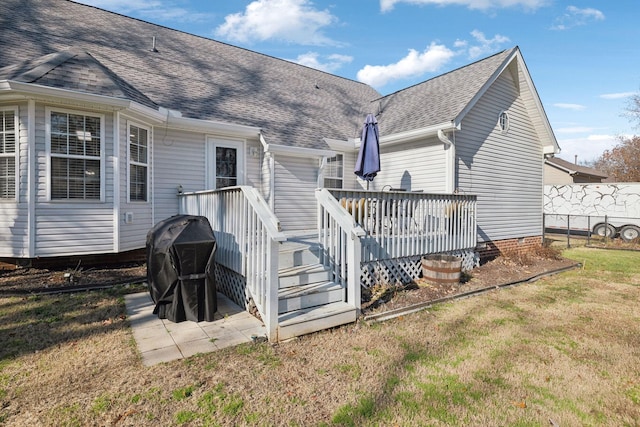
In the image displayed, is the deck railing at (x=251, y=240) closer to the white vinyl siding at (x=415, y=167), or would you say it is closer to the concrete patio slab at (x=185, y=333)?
the concrete patio slab at (x=185, y=333)

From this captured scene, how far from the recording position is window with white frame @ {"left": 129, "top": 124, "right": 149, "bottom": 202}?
6.64 metres

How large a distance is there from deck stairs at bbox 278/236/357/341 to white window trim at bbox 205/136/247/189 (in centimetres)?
380

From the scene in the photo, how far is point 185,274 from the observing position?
13.2 feet

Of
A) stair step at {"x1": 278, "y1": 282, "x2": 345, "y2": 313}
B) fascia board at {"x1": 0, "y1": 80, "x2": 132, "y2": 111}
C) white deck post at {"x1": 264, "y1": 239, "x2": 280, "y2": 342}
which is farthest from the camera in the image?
fascia board at {"x1": 0, "y1": 80, "x2": 132, "y2": 111}

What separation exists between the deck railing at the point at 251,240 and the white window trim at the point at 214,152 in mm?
2577

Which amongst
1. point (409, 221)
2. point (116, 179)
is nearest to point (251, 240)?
point (409, 221)

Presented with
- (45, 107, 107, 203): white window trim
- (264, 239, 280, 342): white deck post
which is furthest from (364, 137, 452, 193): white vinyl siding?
(45, 107, 107, 203): white window trim

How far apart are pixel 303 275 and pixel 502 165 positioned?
7.72 metres

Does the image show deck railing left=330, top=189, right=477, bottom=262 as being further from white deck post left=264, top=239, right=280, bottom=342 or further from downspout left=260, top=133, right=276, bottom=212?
downspout left=260, top=133, right=276, bottom=212

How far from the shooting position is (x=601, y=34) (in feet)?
38.4

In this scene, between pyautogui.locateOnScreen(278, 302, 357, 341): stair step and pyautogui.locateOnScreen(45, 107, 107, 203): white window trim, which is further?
pyautogui.locateOnScreen(45, 107, 107, 203): white window trim

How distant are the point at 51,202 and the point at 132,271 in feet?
6.01

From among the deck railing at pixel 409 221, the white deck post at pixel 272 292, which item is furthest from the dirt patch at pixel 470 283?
the white deck post at pixel 272 292

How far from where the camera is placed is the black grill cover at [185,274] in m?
4.01
